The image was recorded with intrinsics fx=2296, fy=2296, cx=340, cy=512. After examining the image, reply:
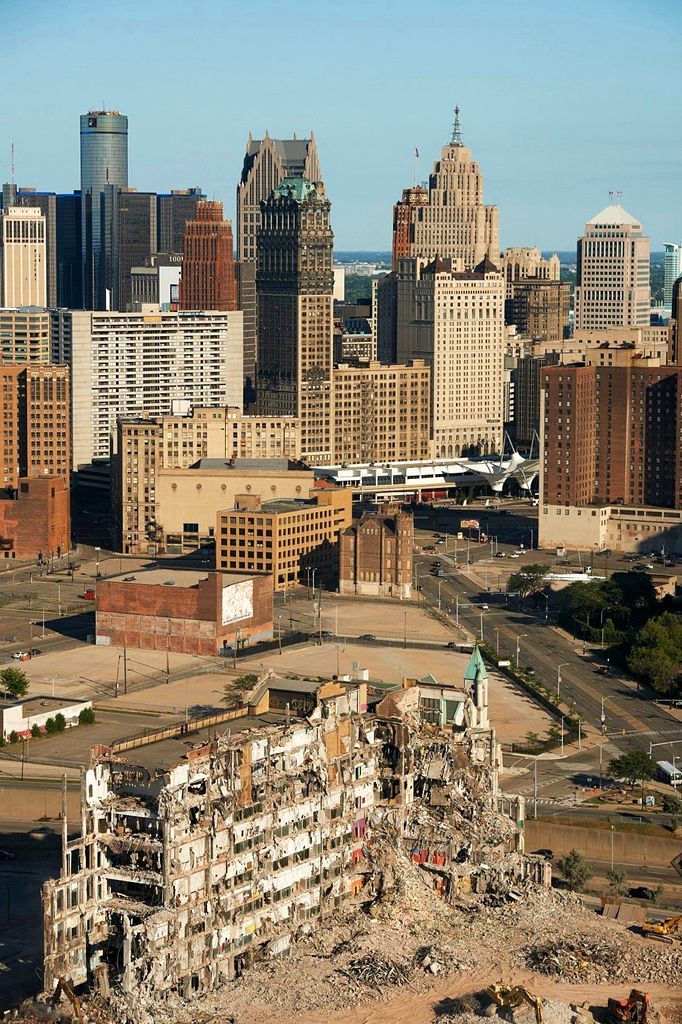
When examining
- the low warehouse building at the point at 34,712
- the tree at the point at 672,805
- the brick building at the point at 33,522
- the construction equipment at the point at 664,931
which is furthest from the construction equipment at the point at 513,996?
the brick building at the point at 33,522

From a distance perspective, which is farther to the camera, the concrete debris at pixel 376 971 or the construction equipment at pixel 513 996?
the concrete debris at pixel 376 971

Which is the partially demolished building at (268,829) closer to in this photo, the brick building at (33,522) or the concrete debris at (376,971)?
the concrete debris at (376,971)

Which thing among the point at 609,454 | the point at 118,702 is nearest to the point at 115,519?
the point at 609,454

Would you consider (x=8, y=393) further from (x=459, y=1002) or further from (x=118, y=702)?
(x=459, y=1002)

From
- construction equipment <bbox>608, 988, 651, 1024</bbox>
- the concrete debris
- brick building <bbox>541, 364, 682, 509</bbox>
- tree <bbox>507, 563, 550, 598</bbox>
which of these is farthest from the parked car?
brick building <bbox>541, 364, 682, 509</bbox>

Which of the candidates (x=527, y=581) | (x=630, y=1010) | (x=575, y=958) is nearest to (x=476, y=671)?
(x=575, y=958)
